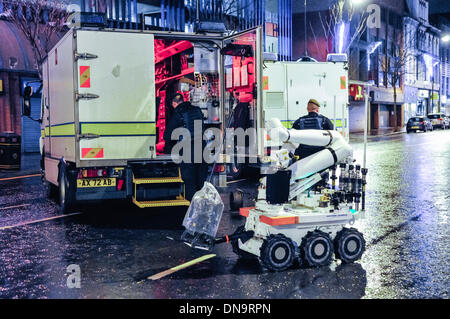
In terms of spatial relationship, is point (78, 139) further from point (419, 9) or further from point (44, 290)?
point (419, 9)

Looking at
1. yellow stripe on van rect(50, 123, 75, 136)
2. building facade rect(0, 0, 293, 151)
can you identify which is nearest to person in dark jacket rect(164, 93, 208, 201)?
yellow stripe on van rect(50, 123, 75, 136)

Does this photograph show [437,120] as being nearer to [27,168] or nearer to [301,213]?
[27,168]

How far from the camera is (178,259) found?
6379 millimetres

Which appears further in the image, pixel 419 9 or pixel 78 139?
pixel 419 9

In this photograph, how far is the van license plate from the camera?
347 inches

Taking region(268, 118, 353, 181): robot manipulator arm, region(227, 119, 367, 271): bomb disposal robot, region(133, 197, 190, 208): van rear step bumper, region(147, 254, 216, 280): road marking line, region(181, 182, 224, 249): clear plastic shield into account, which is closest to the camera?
region(147, 254, 216, 280): road marking line

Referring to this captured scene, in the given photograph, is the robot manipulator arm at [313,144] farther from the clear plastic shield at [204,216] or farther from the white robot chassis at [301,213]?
the clear plastic shield at [204,216]

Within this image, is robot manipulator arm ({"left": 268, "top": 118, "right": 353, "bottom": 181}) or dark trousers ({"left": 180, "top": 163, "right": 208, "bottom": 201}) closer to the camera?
robot manipulator arm ({"left": 268, "top": 118, "right": 353, "bottom": 181})

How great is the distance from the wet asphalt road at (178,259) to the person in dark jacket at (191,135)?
2.46ft

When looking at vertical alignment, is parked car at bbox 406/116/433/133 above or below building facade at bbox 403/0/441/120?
below

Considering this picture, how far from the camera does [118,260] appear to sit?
6.38 m

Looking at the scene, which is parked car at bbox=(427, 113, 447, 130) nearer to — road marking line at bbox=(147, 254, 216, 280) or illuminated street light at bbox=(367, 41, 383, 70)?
illuminated street light at bbox=(367, 41, 383, 70)
